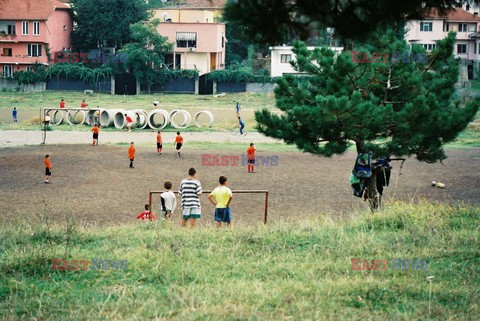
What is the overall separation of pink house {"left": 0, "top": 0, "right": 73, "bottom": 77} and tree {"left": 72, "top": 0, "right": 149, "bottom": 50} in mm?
2714

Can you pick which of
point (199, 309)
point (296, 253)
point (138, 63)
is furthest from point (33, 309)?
point (138, 63)

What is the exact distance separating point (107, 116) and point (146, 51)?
87.7 ft

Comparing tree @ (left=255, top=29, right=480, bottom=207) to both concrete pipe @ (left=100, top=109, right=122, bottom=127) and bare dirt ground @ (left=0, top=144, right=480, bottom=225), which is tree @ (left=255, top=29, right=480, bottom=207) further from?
concrete pipe @ (left=100, top=109, right=122, bottom=127)

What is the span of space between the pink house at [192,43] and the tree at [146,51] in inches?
104

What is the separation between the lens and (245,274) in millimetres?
9336

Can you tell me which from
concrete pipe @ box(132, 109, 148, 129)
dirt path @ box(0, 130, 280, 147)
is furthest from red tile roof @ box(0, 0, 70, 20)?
dirt path @ box(0, 130, 280, 147)

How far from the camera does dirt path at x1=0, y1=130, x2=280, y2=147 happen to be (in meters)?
40.2

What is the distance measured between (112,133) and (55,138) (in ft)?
14.6

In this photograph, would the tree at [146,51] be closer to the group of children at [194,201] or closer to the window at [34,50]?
the window at [34,50]
